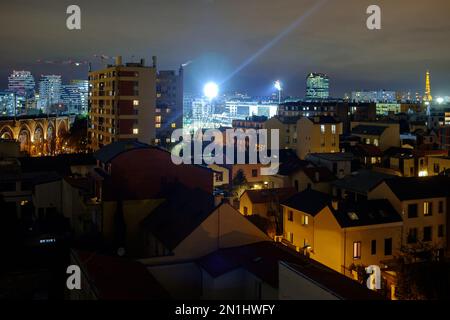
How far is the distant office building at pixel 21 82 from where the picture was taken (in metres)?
125

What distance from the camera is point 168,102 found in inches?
1658

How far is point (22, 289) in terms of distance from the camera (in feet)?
30.7

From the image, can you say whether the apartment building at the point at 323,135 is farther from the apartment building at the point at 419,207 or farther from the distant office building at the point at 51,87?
the distant office building at the point at 51,87

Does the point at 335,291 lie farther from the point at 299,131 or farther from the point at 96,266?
the point at 299,131

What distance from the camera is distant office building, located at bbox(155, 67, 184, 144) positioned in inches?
1522

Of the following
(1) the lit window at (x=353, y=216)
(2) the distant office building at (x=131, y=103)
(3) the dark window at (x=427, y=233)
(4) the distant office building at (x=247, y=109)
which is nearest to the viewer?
(1) the lit window at (x=353, y=216)

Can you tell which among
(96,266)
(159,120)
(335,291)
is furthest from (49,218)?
(159,120)

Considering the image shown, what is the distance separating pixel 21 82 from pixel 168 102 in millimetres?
99378

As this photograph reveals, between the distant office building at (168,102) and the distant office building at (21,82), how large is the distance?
9106cm

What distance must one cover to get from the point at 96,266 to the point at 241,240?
9.44 feet

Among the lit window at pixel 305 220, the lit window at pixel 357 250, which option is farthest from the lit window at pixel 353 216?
the lit window at pixel 305 220

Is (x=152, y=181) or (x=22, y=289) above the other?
(x=152, y=181)

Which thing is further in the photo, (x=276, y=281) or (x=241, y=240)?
(x=241, y=240)

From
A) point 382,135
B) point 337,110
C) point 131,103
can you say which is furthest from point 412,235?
point 337,110
